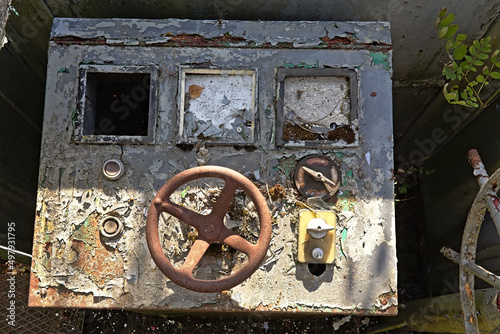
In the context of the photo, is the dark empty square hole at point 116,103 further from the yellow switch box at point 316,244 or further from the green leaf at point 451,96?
the green leaf at point 451,96

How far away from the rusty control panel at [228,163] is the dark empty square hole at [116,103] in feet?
0.24

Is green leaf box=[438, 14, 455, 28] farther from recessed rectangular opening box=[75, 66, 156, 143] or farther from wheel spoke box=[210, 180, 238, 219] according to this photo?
recessed rectangular opening box=[75, 66, 156, 143]

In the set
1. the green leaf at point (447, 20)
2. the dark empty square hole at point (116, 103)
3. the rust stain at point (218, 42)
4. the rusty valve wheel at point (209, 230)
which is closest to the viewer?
the rusty valve wheel at point (209, 230)

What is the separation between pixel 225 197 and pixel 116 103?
152cm

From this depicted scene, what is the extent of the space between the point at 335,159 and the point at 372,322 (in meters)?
1.90

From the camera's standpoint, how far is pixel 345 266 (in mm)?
2324

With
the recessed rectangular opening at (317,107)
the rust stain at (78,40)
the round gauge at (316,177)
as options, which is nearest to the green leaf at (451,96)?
the recessed rectangular opening at (317,107)

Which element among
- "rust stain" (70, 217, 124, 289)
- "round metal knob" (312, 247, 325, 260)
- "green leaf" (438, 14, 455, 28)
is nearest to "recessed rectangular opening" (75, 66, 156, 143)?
"rust stain" (70, 217, 124, 289)

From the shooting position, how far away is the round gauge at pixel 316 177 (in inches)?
93.3

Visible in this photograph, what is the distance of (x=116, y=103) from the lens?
9.97ft

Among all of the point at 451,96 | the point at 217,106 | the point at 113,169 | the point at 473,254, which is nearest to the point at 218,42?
the point at 217,106

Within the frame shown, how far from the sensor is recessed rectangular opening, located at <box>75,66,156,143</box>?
95.4 inches

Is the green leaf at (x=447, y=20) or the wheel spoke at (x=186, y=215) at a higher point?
the green leaf at (x=447, y=20)

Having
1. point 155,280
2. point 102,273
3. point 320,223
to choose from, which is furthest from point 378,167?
point 102,273
